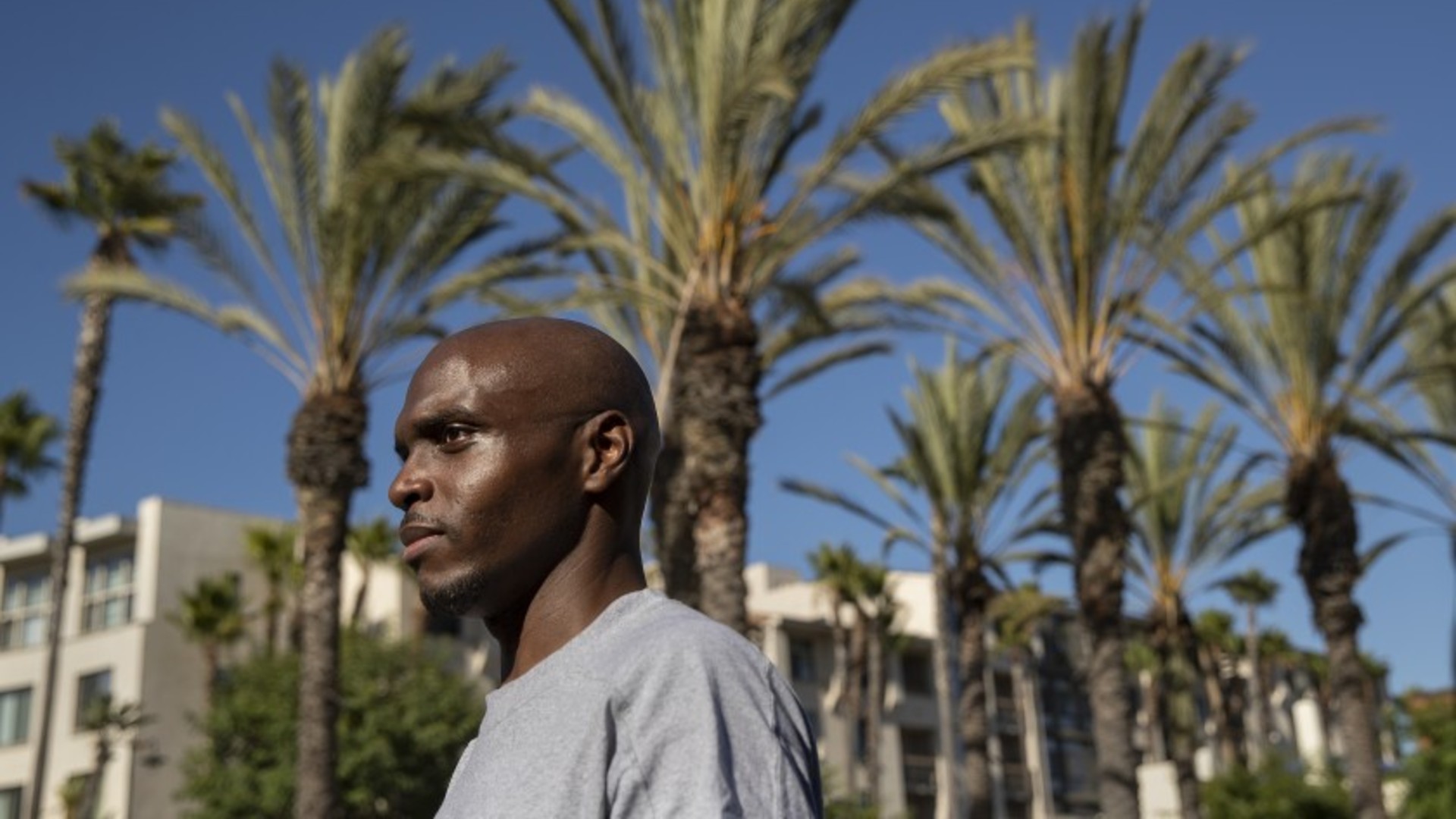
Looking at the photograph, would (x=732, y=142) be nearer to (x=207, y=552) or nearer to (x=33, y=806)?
(x=33, y=806)

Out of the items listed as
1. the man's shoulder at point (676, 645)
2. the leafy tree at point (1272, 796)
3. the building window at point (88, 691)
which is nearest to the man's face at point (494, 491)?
the man's shoulder at point (676, 645)

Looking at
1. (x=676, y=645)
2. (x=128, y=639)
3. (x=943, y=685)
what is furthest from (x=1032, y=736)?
(x=676, y=645)

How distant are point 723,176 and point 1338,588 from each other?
38.0 feet

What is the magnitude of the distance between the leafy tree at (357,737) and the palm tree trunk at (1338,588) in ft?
51.8

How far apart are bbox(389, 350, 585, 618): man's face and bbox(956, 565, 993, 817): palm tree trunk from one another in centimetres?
2840

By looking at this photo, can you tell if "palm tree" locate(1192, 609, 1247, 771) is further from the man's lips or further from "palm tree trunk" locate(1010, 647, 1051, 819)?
the man's lips

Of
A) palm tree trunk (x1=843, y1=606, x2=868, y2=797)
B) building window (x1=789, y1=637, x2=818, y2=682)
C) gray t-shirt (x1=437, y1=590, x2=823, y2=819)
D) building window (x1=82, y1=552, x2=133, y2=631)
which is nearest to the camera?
gray t-shirt (x1=437, y1=590, x2=823, y2=819)

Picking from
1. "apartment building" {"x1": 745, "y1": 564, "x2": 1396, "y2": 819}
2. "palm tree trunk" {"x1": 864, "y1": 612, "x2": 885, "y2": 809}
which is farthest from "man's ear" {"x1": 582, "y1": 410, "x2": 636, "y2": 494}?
"apartment building" {"x1": 745, "y1": 564, "x2": 1396, "y2": 819}

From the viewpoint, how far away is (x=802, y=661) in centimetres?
5222

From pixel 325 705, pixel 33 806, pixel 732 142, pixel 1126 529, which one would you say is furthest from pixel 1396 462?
pixel 33 806

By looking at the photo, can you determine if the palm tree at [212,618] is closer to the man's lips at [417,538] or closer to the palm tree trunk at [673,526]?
the palm tree trunk at [673,526]

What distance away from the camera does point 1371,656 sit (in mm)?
71812

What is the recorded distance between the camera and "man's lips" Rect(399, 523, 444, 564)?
2.10 m

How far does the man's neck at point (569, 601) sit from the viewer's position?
2088 millimetres
